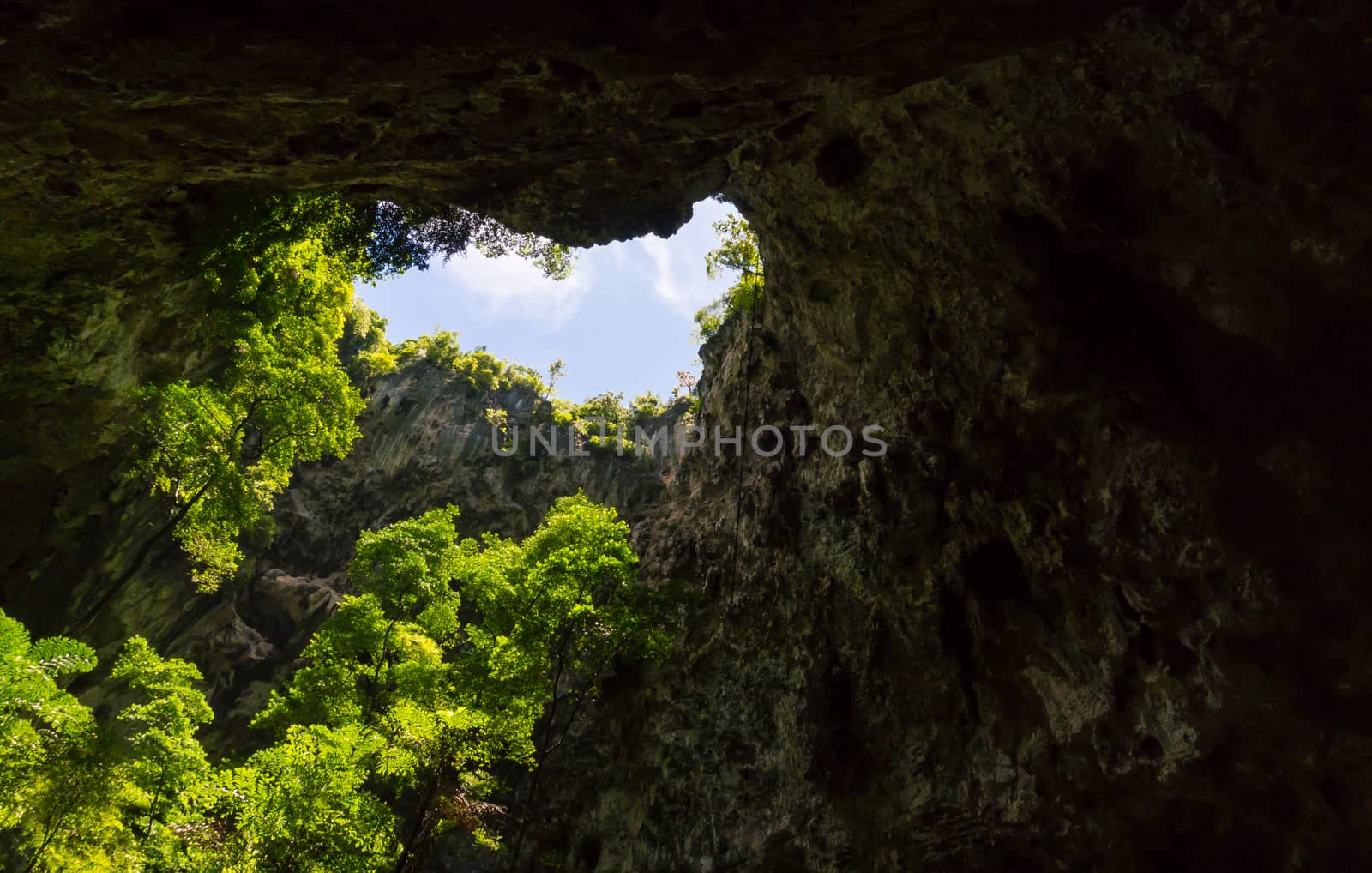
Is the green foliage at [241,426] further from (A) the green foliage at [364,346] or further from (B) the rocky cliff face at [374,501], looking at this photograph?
(A) the green foliage at [364,346]

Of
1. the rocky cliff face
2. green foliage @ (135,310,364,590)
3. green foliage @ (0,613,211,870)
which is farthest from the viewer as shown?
the rocky cliff face

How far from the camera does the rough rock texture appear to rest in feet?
20.6

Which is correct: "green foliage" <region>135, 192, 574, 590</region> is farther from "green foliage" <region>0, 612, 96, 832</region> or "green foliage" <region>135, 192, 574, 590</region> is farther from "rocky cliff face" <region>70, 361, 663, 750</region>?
"rocky cliff face" <region>70, 361, 663, 750</region>

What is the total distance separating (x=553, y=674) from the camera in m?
13.0

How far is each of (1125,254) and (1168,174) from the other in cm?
115

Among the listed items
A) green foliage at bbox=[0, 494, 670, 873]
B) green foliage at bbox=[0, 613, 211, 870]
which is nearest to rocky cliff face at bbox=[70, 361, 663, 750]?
green foliage at bbox=[0, 494, 670, 873]

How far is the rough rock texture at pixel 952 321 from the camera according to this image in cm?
627

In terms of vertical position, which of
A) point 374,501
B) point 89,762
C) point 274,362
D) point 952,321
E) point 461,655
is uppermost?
point 374,501

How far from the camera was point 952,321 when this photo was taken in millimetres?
11023

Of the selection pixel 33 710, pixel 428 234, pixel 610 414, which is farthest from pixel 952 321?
pixel 610 414

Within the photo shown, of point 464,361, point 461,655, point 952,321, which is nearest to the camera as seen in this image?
point 952,321

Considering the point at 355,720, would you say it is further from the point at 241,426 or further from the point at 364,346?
the point at 364,346

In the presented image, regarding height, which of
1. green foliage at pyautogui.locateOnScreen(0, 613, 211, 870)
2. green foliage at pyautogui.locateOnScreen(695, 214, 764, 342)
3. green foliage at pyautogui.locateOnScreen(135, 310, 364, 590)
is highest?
green foliage at pyautogui.locateOnScreen(695, 214, 764, 342)

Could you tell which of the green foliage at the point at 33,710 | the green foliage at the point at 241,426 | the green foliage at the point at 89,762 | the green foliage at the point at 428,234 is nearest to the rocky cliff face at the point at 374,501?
the green foliage at the point at 241,426
